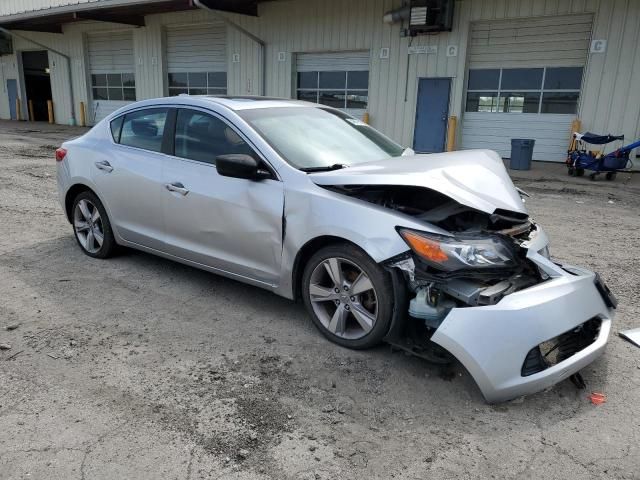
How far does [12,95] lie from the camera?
29594 millimetres

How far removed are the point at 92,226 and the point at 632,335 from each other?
4.85 metres

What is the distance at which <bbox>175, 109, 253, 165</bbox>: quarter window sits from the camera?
13.1 ft

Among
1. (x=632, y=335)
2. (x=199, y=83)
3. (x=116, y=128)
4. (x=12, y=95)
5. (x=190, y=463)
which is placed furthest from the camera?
(x=12, y=95)

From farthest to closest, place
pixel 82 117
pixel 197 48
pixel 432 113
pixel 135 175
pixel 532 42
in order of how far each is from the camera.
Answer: pixel 82 117, pixel 197 48, pixel 432 113, pixel 532 42, pixel 135 175

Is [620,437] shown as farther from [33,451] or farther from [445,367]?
[33,451]

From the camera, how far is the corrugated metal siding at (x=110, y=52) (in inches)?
909

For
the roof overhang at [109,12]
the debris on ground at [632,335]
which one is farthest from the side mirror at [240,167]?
the roof overhang at [109,12]

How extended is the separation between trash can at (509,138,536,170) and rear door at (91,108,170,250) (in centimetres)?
1049

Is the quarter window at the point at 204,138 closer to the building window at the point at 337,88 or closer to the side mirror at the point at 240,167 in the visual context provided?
the side mirror at the point at 240,167

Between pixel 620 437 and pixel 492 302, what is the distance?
2.98 ft

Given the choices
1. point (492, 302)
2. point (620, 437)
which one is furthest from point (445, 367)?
point (620, 437)

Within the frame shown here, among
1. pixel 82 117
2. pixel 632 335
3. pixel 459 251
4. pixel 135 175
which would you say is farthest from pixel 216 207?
pixel 82 117

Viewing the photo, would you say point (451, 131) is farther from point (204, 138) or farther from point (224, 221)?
point (224, 221)

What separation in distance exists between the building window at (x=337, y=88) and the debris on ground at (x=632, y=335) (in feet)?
46.1
